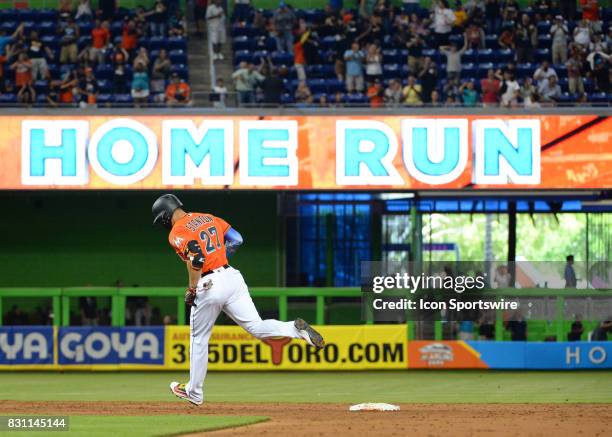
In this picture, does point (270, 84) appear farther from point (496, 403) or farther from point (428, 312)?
point (496, 403)

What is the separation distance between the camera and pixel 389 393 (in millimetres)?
19484

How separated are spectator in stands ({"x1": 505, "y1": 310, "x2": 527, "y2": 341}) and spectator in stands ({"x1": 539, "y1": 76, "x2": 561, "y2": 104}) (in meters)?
5.07

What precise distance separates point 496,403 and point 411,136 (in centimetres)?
986

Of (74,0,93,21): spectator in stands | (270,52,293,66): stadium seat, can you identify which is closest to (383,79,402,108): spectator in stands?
(270,52,293,66): stadium seat

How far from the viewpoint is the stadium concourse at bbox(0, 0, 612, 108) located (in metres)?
27.6

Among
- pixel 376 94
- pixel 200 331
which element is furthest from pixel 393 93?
pixel 200 331

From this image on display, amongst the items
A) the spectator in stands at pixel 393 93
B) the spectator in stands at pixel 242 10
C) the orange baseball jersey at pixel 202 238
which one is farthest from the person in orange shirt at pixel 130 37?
the orange baseball jersey at pixel 202 238

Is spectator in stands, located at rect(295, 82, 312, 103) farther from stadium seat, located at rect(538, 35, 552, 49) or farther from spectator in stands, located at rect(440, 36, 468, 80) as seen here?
stadium seat, located at rect(538, 35, 552, 49)

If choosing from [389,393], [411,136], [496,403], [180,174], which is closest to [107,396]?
[389,393]

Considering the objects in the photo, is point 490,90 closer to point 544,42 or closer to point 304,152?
point 544,42

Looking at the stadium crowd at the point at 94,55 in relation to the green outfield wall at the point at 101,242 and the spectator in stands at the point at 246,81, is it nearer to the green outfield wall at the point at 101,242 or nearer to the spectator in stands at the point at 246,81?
the spectator in stands at the point at 246,81

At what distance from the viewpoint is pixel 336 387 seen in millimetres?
20875

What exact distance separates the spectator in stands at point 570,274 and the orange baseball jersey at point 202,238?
15271 mm

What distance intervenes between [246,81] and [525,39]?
23.8 feet
